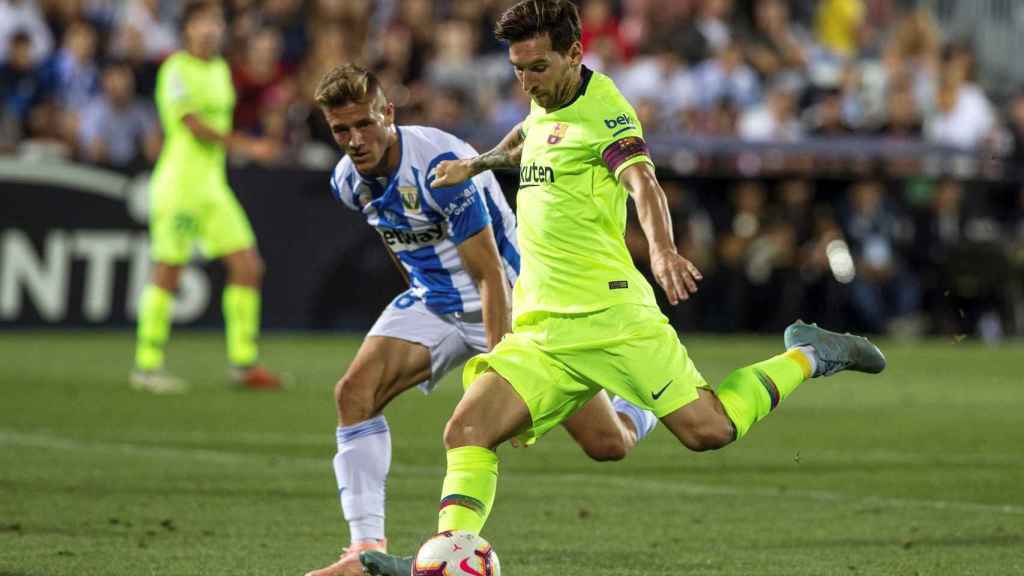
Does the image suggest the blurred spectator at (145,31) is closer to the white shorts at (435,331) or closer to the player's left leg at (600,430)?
the white shorts at (435,331)

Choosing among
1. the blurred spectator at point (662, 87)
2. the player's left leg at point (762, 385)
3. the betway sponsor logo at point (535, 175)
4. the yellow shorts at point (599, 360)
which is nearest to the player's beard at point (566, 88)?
the betway sponsor logo at point (535, 175)

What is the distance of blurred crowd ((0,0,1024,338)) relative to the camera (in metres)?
17.8

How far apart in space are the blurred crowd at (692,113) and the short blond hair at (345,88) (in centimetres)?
1108

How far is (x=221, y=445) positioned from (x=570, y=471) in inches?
82.3

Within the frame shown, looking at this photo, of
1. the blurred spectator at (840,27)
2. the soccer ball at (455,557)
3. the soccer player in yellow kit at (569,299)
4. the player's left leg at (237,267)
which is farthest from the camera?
the blurred spectator at (840,27)

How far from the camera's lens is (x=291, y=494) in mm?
8477

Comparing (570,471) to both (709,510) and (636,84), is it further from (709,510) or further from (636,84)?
(636,84)

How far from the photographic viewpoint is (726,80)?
19875mm

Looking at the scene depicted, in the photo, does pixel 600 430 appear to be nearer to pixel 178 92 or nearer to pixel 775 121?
pixel 178 92

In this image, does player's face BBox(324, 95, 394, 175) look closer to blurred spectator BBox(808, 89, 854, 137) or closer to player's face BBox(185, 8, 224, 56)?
player's face BBox(185, 8, 224, 56)

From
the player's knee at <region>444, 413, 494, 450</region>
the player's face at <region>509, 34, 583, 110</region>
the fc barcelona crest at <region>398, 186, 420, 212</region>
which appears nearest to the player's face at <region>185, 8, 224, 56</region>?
the fc barcelona crest at <region>398, 186, 420, 212</region>

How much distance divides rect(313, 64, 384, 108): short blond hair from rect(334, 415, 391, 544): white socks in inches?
46.4

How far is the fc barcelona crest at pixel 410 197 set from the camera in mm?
6660

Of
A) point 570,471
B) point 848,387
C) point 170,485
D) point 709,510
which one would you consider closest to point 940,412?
point 848,387
